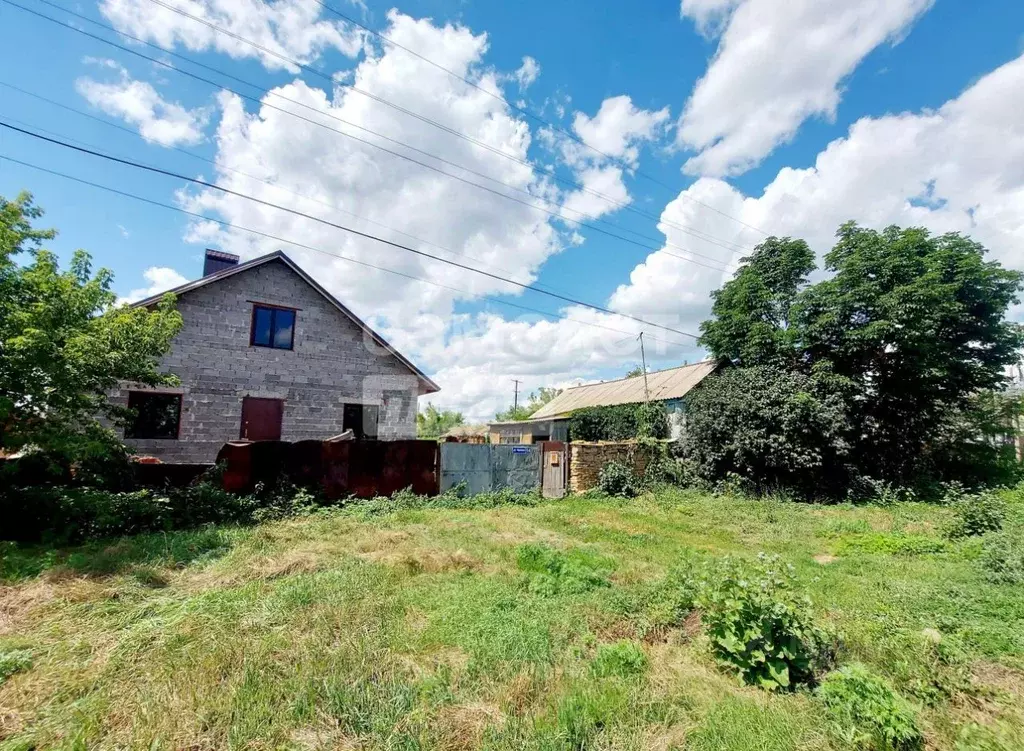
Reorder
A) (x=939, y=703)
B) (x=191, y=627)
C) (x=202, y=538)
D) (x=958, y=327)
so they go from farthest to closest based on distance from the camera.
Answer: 1. (x=958, y=327)
2. (x=202, y=538)
3. (x=191, y=627)
4. (x=939, y=703)

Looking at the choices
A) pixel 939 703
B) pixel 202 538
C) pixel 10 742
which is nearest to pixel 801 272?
pixel 939 703

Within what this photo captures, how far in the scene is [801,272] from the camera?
15.5m

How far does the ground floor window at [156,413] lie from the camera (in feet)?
40.6

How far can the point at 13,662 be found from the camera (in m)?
3.28

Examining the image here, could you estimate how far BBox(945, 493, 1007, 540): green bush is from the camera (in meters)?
7.73

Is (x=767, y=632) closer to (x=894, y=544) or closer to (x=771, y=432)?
(x=894, y=544)

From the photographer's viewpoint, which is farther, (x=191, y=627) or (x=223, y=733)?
(x=191, y=627)

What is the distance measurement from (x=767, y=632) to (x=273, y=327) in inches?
572

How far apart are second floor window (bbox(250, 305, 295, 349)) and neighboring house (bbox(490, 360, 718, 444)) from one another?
926 centimetres

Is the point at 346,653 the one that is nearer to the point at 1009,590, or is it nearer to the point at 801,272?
the point at 1009,590

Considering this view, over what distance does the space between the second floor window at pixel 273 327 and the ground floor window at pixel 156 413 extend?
103 inches

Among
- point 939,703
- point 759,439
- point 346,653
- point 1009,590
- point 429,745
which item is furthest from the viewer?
point 759,439

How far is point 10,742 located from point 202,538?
4.63m

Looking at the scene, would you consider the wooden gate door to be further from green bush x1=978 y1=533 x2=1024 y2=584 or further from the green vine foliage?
green bush x1=978 y1=533 x2=1024 y2=584
